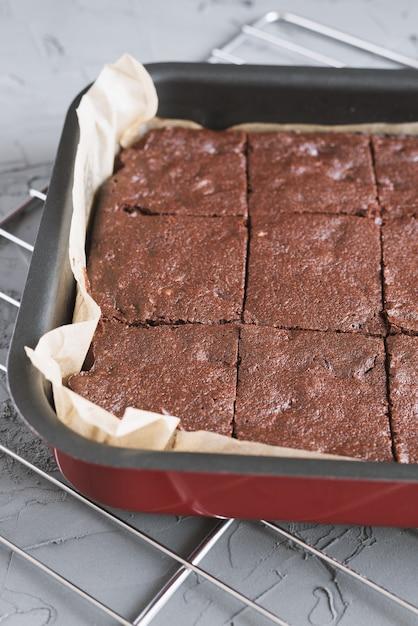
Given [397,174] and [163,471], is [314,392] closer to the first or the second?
[163,471]

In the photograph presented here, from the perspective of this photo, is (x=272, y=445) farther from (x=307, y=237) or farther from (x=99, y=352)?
(x=307, y=237)

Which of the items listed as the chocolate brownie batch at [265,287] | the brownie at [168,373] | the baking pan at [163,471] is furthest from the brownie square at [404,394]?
the brownie at [168,373]

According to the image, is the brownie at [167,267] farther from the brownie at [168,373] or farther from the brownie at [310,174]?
the brownie at [310,174]

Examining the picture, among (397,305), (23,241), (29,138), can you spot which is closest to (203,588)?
(397,305)

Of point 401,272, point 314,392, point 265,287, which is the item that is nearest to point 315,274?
point 265,287

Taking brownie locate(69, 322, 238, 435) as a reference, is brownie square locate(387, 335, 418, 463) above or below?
below

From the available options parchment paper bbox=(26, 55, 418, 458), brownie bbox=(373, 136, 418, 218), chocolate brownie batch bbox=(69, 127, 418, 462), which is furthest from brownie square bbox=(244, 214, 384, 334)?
parchment paper bbox=(26, 55, 418, 458)

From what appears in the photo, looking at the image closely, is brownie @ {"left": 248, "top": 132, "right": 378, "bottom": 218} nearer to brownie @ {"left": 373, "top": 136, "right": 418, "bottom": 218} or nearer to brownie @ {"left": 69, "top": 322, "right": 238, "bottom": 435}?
brownie @ {"left": 373, "top": 136, "right": 418, "bottom": 218}
